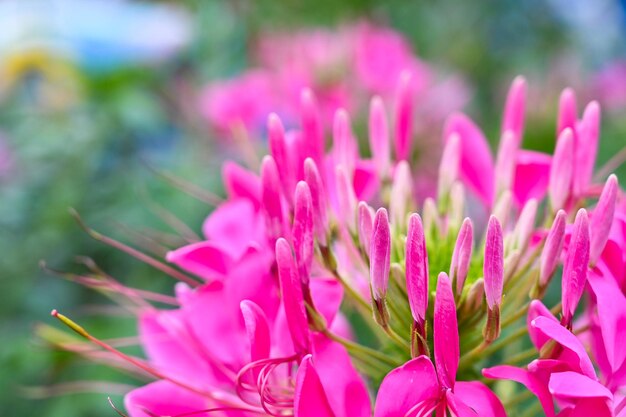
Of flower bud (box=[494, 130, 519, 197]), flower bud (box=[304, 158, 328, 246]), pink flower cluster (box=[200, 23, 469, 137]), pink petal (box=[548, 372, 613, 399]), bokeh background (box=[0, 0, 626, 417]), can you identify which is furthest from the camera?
pink flower cluster (box=[200, 23, 469, 137])

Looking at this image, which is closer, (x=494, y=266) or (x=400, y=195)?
(x=494, y=266)

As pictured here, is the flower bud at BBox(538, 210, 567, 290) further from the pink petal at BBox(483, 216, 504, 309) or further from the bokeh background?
the bokeh background

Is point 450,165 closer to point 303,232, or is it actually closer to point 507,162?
point 507,162

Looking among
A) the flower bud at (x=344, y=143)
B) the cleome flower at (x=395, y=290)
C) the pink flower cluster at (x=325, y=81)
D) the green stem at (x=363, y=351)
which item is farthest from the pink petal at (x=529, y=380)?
the pink flower cluster at (x=325, y=81)

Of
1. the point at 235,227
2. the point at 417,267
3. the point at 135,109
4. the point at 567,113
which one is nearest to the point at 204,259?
the point at 235,227

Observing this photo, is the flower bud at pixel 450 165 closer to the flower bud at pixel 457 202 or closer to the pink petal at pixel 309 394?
the flower bud at pixel 457 202

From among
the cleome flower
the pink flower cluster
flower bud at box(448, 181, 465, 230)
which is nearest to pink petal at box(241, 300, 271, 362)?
the cleome flower

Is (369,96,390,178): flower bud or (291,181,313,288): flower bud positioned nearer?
(291,181,313,288): flower bud
